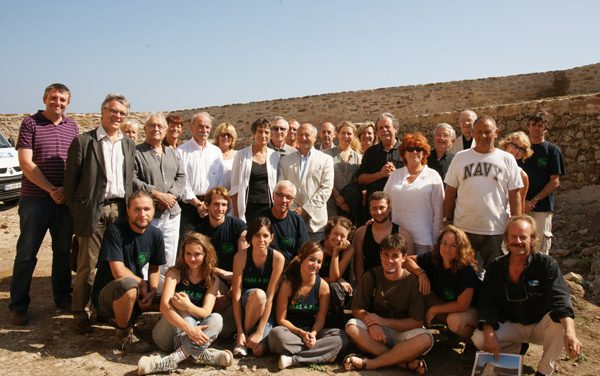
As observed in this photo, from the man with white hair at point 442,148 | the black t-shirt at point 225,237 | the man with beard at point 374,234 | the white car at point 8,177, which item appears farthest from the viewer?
the white car at point 8,177

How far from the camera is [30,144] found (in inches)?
167

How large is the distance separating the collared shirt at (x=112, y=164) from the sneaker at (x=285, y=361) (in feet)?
6.62

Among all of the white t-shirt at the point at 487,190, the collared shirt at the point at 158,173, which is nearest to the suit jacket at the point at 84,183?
the collared shirt at the point at 158,173

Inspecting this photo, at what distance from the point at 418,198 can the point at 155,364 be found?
2544mm

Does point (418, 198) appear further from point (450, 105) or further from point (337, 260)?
point (450, 105)

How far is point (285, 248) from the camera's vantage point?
14.0 feet

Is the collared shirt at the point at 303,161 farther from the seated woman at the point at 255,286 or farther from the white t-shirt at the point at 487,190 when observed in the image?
the white t-shirt at the point at 487,190

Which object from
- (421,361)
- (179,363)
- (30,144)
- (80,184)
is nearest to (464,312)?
(421,361)

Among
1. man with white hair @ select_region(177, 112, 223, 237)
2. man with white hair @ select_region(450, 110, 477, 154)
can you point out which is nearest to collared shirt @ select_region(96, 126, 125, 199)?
man with white hair @ select_region(177, 112, 223, 237)

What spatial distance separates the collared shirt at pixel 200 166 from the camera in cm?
492

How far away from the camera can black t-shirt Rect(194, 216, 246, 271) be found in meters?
4.30

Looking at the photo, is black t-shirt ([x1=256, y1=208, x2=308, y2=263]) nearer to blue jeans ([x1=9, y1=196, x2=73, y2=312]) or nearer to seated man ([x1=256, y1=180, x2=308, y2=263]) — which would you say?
seated man ([x1=256, y1=180, x2=308, y2=263])

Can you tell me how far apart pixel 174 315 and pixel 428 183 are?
95.8 inches

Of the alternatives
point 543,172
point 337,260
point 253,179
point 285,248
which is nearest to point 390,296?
point 337,260
